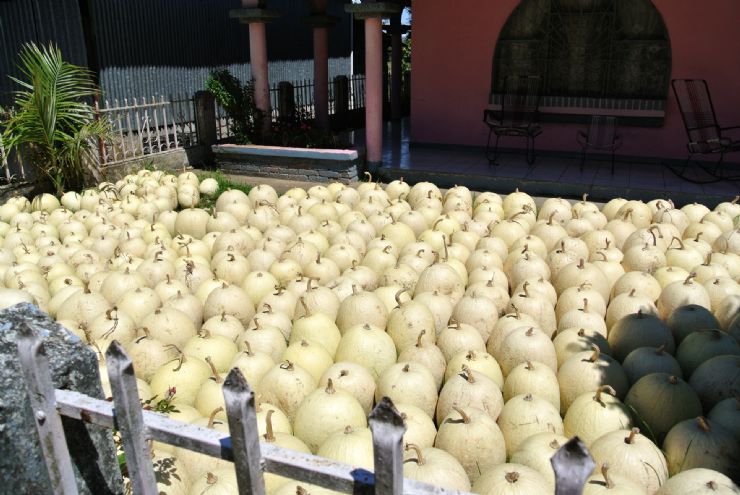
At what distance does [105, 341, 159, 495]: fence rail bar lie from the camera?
1.96 meters

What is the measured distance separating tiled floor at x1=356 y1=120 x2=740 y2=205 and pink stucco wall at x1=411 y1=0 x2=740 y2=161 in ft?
1.36

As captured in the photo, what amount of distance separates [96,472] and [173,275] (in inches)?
126

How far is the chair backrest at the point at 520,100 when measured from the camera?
10820 mm

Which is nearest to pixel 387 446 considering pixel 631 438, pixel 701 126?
pixel 631 438

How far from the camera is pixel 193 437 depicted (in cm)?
195

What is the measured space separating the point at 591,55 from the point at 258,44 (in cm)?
582

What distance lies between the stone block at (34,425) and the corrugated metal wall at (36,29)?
9.97 m

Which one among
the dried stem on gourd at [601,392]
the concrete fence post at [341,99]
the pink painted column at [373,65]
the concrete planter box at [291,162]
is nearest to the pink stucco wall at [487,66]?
the pink painted column at [373,65]

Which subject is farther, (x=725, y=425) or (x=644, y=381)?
(x=644, y=381)

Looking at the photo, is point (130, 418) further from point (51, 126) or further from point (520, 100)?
point (520, 100)

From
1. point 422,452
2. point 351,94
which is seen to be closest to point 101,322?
point 422,452

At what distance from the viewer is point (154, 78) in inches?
577

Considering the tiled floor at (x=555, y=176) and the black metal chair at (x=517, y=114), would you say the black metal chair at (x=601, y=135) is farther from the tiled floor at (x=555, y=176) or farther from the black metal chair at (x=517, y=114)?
the black metal chair at (x=517, y=114)

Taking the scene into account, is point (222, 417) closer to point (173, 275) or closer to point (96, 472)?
point (96, 472)
